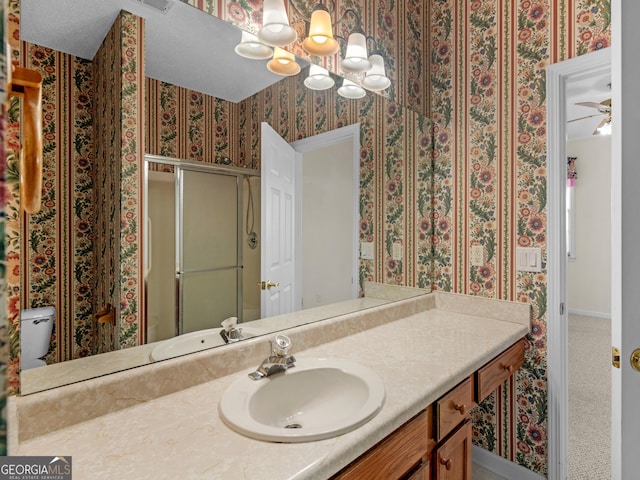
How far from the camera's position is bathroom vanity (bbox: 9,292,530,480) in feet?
2.38

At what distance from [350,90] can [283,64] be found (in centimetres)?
42

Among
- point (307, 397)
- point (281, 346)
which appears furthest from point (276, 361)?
point (307, 397)

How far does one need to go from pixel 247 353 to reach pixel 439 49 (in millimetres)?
1965

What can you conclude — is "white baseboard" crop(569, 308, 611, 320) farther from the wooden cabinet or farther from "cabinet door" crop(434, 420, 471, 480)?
"cabinet door" crop(434, 420, 471, 480)

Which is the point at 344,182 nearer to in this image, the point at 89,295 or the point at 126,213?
the point at 126,213

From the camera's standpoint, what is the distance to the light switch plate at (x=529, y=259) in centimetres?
172

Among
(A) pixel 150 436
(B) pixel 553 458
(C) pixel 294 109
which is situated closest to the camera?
(A) pixel 150 436

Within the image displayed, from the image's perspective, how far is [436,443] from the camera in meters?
1.12

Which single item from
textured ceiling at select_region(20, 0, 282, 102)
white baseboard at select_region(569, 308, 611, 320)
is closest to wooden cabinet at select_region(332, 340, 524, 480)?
textured ceiling at select_region(20, 0, 282, 102)

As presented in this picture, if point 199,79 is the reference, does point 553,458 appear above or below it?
below

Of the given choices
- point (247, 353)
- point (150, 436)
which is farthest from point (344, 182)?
point (150, 436)

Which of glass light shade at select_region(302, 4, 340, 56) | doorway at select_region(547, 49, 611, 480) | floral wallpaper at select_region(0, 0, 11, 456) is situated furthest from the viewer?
doorway at select_region(547, 49, 611, 480)

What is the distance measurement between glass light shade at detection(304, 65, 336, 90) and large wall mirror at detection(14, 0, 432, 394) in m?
0.04
